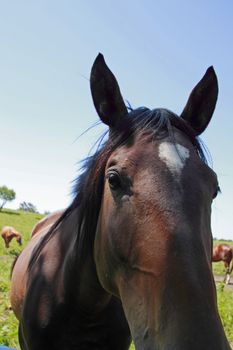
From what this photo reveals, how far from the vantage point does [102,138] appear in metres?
2.75

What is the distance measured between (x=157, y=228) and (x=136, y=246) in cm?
16

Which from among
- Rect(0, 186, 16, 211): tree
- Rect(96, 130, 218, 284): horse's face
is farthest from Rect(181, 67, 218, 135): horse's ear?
Rect(0, 186, 16, 211): tree

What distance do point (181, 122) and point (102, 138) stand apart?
68cm

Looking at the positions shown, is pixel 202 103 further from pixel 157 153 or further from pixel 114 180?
pixel 114 180

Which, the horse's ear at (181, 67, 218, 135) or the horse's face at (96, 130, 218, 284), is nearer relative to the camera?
the horse's face at (96, 130, 218, 284)

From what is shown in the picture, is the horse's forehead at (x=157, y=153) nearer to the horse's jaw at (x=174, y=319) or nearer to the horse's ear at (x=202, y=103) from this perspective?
the horse's ear at (x=202, y=103)

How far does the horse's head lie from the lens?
149 cm

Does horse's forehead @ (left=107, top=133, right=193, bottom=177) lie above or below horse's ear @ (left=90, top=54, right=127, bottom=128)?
below

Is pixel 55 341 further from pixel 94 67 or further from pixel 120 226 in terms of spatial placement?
pixel 94 67

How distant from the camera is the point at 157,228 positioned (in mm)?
1675

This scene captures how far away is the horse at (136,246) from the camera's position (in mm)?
1527

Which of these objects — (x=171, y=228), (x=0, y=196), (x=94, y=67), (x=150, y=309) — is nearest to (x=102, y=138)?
(x=94, y=67)

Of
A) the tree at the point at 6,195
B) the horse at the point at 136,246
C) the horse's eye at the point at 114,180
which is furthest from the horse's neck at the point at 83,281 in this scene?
the tree at the point at 6,195

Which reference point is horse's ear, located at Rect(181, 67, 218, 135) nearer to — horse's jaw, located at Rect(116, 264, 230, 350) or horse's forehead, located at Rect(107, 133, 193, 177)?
horse's forehead, located at Rect(107, 133, 193, 177)
